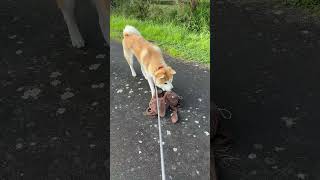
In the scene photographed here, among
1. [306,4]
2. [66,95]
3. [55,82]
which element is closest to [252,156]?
[66,95]

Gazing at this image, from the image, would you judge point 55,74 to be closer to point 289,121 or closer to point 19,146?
point 19,146

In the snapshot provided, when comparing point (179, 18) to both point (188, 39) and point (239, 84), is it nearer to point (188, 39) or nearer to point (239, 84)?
point (188, 39)

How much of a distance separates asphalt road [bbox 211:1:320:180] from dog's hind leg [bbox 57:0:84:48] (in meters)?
1.07

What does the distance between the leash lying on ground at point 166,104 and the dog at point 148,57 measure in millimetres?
30

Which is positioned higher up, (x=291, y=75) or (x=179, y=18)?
(x=179, y=18)

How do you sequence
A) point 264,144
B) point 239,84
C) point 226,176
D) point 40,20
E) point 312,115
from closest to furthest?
point 226,176 → point 264,144 → point 312,115 → point 239,84 → point 40,20

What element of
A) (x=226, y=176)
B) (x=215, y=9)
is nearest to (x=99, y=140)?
(x=226, y=176)

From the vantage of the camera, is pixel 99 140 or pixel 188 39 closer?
pixel 188 39

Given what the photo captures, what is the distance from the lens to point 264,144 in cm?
313

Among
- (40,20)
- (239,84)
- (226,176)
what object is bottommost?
(226,176)

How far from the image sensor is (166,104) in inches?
83.5

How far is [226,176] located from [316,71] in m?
1.34

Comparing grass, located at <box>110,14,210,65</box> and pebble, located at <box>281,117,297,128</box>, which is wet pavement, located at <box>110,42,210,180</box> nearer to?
grass, located at <box>110,14,210,65</box>

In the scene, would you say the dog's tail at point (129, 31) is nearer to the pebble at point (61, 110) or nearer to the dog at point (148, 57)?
the dog at point (148, 57)
